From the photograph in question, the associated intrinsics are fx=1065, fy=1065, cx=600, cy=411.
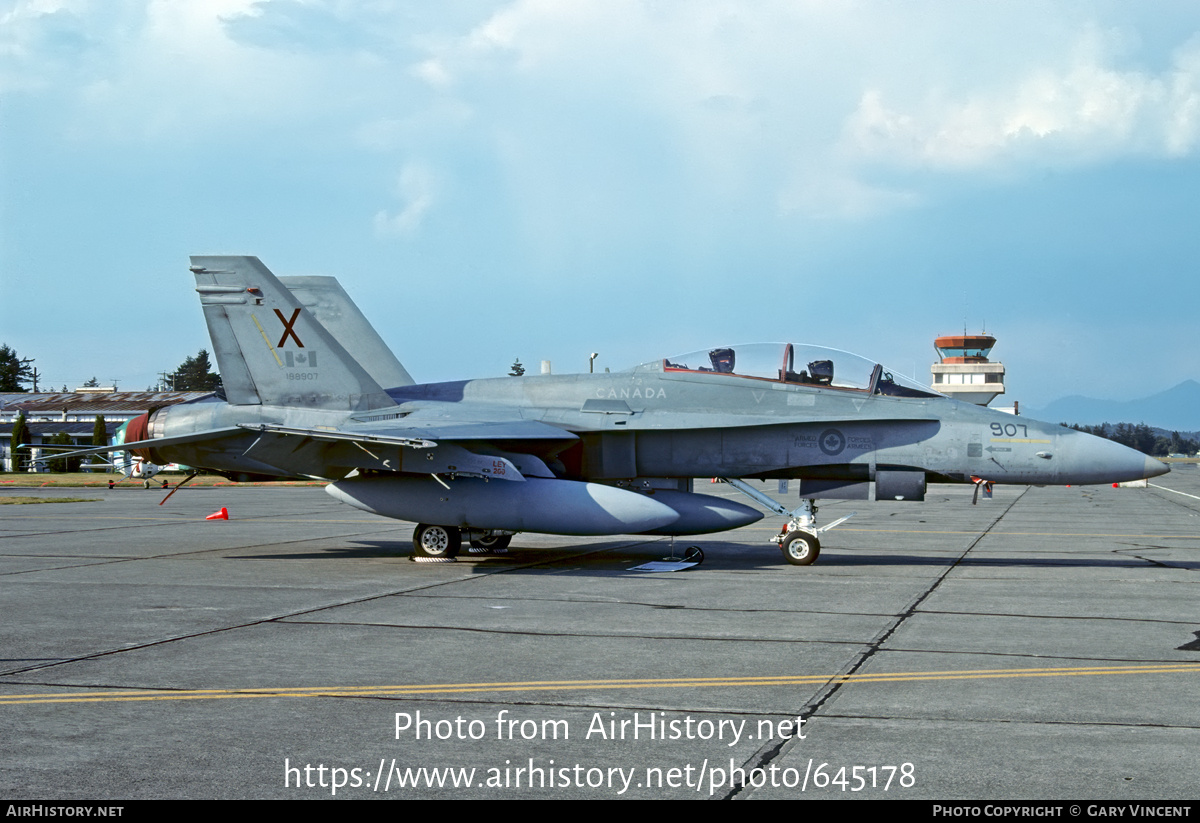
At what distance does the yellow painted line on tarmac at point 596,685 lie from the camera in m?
6.41

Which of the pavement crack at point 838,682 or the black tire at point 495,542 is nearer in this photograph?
the pavement crack at point 838,682

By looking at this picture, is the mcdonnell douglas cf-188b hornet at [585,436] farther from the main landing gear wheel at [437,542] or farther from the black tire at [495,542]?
the black tire at [495,542]

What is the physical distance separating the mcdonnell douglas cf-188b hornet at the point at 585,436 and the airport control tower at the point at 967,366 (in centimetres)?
12661

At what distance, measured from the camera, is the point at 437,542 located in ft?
48.6

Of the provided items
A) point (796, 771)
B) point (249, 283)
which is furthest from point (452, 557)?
point (796, 771)

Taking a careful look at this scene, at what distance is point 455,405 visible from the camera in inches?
595

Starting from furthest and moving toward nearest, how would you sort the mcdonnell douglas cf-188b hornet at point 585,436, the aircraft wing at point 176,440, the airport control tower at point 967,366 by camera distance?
the airport control tower at point 967,366
the aircraft wing at point 176,440
the mcdonnell douglas cf-188b hornet at point 585,436

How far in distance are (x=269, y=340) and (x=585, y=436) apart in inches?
183

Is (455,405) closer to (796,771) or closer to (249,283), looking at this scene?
(249,283)

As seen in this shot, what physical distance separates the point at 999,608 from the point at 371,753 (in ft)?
23.5

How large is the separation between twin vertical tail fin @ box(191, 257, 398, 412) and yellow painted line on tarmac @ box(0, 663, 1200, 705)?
8787mm

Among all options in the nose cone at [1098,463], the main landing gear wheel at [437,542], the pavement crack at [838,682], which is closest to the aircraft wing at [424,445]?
the main landing gear wheel at [437,542]

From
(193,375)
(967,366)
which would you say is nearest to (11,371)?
(193,375)

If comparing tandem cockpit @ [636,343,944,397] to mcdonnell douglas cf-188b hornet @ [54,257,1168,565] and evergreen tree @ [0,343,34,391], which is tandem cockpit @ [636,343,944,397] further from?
evergreen tree @ [0,343,34,391]
